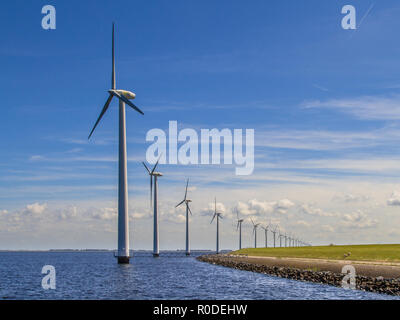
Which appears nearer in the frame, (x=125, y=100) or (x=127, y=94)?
(x=125, y=100)

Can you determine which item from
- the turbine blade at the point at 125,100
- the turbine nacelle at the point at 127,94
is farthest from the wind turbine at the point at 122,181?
the turbine nacelle at the point at 127,94

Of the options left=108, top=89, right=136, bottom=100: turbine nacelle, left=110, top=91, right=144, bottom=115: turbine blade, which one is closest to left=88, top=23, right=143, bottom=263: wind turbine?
left=110, top=91, right=144, bottom=115: turbine blade

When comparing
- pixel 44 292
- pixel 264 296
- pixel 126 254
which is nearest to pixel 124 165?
pixel 126 254

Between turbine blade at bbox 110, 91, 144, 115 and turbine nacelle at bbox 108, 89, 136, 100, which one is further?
turbine nacelle at bbox 108, 89, 136, 100

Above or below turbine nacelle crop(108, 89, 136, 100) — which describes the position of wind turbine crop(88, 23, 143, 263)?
below

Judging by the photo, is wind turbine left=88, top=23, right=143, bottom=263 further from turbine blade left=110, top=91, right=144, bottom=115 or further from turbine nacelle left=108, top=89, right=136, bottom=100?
turbine nacelle left=108, top=89, right=136, bottom=100

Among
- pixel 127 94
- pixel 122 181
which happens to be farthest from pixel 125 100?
pixel 122 181

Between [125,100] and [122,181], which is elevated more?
[125,100]

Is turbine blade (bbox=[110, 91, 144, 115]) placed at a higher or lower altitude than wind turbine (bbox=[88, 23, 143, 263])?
higher

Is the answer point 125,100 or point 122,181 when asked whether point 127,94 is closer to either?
point 125,100

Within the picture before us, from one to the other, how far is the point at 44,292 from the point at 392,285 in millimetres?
35256
